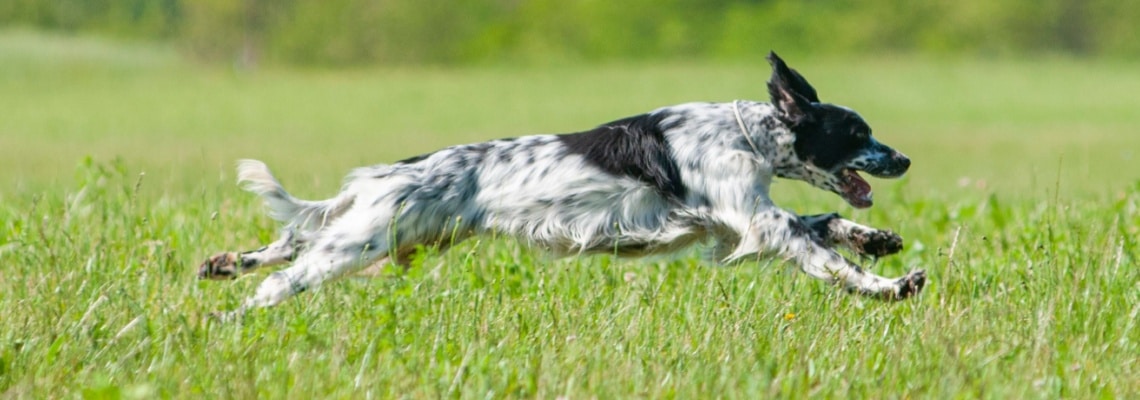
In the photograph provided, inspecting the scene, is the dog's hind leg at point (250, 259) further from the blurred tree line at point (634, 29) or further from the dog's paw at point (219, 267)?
the blurred tree line at point (634, 29)

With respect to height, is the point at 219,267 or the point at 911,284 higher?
the point at 911,284

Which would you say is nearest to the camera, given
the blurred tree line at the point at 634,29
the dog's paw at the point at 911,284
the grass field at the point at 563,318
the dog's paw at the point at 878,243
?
the grass field at the point at 563,318

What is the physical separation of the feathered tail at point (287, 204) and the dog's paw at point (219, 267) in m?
0.24

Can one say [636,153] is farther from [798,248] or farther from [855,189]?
[855,189]

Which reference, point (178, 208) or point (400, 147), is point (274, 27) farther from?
Result: point (178, 208)

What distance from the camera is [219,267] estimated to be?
5.42 meters

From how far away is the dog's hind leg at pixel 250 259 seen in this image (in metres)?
5.42

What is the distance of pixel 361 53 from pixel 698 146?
126 ft

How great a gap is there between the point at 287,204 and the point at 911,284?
244 cm

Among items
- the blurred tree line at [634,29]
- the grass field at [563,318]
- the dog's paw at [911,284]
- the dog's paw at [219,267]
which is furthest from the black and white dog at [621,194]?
the blurred tree line at [634,29]

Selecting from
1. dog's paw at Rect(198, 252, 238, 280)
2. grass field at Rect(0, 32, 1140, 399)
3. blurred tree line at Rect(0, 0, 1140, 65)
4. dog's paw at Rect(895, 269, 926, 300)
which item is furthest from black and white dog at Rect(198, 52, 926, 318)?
blurred tree line at Rect(0, 0, 1140, 65)

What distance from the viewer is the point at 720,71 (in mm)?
33750

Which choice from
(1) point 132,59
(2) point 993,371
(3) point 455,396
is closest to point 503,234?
(3) point 455,396

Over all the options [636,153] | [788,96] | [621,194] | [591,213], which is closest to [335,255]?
[591,213]
